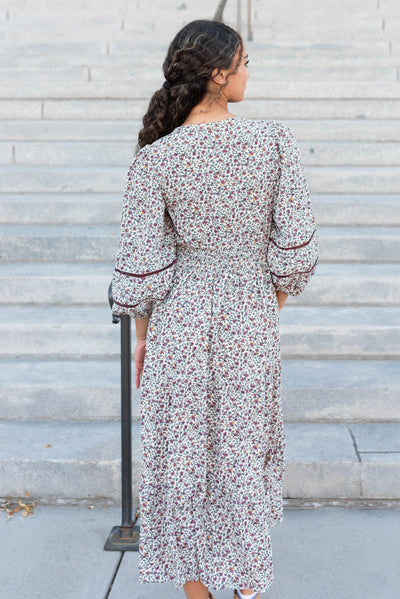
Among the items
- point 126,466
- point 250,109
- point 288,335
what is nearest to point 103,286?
point 288,335

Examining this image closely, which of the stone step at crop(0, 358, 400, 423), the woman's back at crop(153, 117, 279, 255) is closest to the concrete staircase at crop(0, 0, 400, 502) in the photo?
the stone step at crop(0, 358, 400, 423)

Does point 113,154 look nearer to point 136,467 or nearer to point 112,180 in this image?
point 112,180

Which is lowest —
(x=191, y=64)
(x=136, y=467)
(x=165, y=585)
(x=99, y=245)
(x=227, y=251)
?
(x=165, y=585)

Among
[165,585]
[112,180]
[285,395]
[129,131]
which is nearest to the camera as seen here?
[165,585]

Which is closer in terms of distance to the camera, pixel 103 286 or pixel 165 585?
pixel 165 585

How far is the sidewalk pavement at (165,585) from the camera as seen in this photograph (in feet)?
8.30

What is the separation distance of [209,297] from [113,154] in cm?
406

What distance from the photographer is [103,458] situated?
10.5ft

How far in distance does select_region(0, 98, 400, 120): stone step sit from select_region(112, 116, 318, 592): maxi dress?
4.55 m

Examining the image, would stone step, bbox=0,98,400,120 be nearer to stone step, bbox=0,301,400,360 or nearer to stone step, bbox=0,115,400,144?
stone step, bbox=0,115,400,144

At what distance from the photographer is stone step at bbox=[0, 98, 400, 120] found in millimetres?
6363

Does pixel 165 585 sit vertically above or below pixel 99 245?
below

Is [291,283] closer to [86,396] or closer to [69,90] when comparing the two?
[86,396]

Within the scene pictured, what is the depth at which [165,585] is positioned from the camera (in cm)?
261
